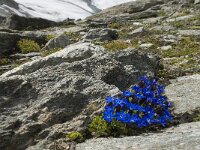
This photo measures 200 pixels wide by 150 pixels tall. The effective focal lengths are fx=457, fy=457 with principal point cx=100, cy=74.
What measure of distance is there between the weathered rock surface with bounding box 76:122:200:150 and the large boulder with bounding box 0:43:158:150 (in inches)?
27.7

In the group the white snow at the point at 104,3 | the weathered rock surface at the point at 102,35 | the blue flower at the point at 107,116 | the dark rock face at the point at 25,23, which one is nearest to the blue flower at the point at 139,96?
the blue flower at the point at 107,116

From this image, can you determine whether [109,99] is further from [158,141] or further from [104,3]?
[104,3]

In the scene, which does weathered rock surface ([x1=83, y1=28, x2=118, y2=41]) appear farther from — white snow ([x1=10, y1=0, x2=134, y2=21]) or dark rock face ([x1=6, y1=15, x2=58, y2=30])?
white snow ([x1=10, y1=0, x2=134, y2=21])

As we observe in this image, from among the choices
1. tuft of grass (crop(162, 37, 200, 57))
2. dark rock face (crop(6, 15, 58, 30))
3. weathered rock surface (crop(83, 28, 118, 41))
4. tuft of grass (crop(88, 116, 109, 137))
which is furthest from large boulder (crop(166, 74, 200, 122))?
dark rock face (crop(6, 15, 58, 30))

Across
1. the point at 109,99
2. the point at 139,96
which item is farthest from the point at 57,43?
the point at 109,99

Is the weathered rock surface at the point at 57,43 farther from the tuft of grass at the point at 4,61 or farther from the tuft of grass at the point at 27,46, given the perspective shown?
the tuft of grass at the point at 4,61

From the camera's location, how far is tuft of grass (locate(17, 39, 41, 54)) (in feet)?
64.3

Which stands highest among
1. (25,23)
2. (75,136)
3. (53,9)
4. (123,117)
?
(123,117)

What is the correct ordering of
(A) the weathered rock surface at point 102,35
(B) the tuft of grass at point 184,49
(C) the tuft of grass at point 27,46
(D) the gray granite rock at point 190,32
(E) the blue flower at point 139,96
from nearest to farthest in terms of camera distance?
(E) the blue flower at point 139,96 → (B) the tuft of grass at point 184,49 → (C) the tuft of grass at point 27,46 → (D) the gray granite rock at point 190,32 → (A) the weathered rock surface at point 102,35

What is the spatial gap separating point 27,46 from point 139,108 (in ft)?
39.0

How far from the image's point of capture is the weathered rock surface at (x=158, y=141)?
7.51m

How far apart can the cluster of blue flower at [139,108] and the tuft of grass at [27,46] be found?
412 inches

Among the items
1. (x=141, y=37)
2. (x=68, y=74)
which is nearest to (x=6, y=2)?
(x=141, y=37)

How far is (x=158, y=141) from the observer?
25.8 ft
